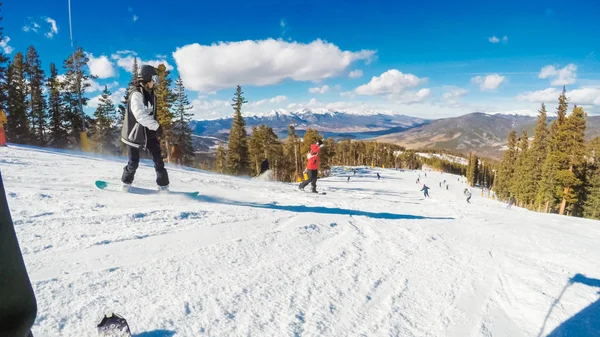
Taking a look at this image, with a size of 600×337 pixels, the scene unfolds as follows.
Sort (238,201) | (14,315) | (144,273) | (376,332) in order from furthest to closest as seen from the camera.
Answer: (238,201)
(144,273)
(376,332)
(14,315)

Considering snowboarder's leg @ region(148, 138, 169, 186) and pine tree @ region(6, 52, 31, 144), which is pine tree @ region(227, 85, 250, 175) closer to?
pine tree @ region(6, 52, 31, 144)

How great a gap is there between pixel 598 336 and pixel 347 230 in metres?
3.04

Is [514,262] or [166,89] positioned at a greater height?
[166,89]

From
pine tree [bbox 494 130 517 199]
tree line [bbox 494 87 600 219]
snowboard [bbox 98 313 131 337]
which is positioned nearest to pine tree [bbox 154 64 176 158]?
snowboard [bbox 98 313 131 337]

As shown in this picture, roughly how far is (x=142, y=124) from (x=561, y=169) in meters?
48.4

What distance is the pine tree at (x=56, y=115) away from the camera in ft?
137

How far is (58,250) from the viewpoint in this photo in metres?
3.15

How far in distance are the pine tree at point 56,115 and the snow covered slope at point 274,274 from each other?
45044 mm

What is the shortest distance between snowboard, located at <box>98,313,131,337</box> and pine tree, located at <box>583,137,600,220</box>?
57.0m

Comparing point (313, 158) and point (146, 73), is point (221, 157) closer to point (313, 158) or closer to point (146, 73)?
point (313, 158)

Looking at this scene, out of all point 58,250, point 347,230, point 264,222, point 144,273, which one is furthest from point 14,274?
point 347,230

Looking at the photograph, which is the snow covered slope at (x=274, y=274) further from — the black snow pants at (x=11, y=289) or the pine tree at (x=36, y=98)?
the pine tree at (x=36, y=98)

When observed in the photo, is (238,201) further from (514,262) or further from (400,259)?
(514,262)

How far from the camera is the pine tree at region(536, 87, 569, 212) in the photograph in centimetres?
3909
